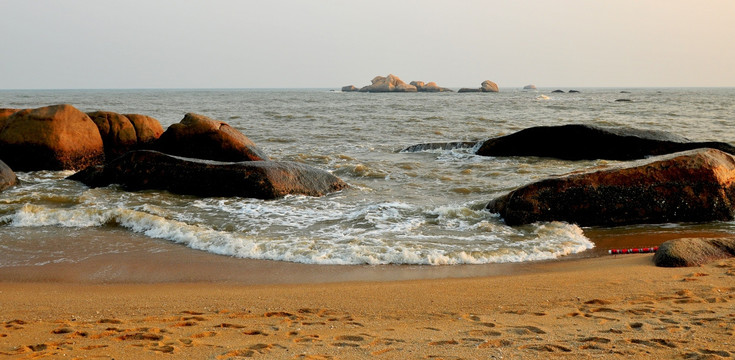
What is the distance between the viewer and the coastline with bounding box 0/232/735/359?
367 cm

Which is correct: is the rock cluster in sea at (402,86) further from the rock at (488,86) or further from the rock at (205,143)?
the rock at (205,143)

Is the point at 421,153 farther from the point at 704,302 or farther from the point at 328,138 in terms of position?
the point at 704,302

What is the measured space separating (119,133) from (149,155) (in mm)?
3235

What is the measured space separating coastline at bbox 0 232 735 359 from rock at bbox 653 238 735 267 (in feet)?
0.59

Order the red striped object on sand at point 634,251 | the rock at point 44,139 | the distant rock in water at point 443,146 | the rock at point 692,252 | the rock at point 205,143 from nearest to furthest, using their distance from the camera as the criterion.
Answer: the rock at point 692,252 < the red striped object on sand at point 634,251 < the rock at point 205,143 < the rock at point 44,139 < the distant rock in water at point 443,146

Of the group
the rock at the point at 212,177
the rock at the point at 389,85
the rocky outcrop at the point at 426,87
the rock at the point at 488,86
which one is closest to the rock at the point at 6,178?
the rock at the point at 212,177

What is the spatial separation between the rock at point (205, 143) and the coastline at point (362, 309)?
16.6ft

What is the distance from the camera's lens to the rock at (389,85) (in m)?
104

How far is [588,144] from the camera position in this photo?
13758 mm

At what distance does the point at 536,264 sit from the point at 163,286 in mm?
3856

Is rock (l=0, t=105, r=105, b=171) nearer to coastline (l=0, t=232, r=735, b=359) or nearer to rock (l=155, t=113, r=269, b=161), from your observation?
rock (l=155, t=113, r=269, b=161)

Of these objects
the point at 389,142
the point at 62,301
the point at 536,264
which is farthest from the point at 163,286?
the point at 389,142

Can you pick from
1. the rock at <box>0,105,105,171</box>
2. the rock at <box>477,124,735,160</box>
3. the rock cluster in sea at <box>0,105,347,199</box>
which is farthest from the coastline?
the rock at <box>477,124,735,160</box>

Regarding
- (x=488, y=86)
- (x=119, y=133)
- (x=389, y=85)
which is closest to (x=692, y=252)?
(x=119, y=133)
